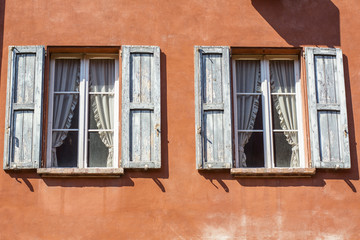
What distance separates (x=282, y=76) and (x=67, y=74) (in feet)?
8.75

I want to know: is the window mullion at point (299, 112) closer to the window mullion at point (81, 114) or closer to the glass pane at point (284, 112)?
the glass pane at point (284, 112)

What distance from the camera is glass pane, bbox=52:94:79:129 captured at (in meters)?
7.68

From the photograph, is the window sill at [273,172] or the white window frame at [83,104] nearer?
the window sill at [273,172]

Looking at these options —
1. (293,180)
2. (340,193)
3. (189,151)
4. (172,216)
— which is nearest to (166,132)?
(189,151)

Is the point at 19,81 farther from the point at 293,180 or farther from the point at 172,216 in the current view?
the point at 293,180

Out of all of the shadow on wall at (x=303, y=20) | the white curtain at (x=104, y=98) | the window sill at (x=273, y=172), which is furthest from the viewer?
the shadow on wall at (x=303, y=20)

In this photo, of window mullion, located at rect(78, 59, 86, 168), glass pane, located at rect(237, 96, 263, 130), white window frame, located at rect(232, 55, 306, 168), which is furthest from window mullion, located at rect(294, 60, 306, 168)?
window mullion, located at rect(78, 59, 86, 168)

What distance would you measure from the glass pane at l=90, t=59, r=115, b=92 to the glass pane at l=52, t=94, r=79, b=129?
27 centimetres

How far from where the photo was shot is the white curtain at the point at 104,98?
7652 millimetres

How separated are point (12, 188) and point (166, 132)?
6.14 ft

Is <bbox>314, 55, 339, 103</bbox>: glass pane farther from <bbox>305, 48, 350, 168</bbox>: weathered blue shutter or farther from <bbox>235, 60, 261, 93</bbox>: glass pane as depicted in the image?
<bbox>235, 60, 261, 93</bbox>: glass pane

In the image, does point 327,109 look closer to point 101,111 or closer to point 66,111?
point 101,111

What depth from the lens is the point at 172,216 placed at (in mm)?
7223

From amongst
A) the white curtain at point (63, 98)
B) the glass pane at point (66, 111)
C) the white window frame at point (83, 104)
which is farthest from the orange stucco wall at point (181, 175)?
the glass pane at point (66, 111)
